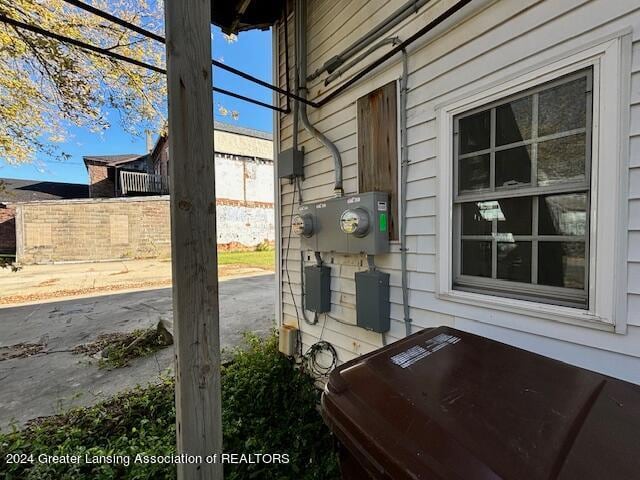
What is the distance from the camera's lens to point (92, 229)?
1394cm

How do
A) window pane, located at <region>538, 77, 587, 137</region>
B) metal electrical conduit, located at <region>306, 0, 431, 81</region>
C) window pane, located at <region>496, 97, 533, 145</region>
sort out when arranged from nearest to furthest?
window pane, located at <region>538, 77, 587, 137</region> → window pane, located at <region>496, 97, 533, 145</region> → metal electrical conduit, located at <region>306, 0, 431, 81</region>

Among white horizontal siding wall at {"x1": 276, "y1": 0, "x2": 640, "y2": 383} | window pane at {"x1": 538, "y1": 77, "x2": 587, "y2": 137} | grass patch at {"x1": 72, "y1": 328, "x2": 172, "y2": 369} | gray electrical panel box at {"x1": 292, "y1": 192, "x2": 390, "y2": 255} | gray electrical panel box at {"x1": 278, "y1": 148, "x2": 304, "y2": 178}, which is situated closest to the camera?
white horizontal siding wall at {"x1": 276, "y1": 0, "x2": 640, "y2": 383}

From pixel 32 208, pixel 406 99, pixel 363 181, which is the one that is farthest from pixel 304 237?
pixel 32 208

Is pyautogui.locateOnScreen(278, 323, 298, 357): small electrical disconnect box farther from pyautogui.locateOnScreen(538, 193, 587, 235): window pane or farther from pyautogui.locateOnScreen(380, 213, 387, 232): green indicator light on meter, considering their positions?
pyautogui.locateOnScreen(538, 193, 587, 235): window pane

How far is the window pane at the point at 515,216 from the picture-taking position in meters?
1.65

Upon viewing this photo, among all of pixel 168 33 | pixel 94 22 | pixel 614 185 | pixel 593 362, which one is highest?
pixel 94 22

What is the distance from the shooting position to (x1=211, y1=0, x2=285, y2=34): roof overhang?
3213 millimetres

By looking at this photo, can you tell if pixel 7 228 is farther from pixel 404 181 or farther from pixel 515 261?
pixel 515 261

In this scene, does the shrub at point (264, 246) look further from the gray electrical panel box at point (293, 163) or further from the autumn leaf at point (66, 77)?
the gray electrical panel box at point (293, 163)

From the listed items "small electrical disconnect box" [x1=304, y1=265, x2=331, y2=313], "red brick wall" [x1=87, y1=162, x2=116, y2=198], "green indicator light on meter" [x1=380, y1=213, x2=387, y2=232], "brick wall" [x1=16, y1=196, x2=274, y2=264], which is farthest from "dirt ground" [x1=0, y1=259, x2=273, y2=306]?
"red brick wall" [x1=87, y1=162, x2=116, y2=198]

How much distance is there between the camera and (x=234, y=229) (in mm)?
16781

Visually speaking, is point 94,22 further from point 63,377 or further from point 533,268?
point 533,268

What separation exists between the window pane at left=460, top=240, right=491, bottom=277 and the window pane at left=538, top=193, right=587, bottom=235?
12.6 inches

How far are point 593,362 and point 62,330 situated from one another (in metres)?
6.73
